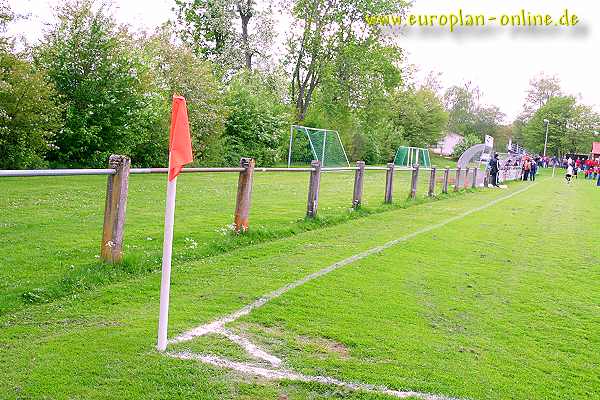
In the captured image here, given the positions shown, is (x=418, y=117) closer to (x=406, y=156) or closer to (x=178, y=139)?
(x=406, y=156)

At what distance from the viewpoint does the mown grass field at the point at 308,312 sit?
12.7ft

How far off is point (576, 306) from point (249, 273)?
3523 millimetres

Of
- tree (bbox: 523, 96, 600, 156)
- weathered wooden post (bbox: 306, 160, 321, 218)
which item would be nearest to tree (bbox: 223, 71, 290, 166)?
weathered wooden post (bbox: 306, 160, 321, 218)

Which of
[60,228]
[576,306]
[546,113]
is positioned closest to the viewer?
[576,306]

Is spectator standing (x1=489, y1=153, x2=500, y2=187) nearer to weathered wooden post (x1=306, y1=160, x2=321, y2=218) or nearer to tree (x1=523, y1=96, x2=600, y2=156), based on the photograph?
weathered wooden post (x1=306, y1=160, x2=321, y2=218)

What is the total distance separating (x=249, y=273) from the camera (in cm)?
688

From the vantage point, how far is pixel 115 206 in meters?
6.29

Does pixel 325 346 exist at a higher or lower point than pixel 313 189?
lower

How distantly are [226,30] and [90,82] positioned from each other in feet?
71.7

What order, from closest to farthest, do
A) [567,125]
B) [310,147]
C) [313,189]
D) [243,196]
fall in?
[243,196] < [313,189] < [310,147] < [567,125]

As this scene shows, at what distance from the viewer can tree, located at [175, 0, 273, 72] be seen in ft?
136

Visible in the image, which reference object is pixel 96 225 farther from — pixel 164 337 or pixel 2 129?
pixel 2 129

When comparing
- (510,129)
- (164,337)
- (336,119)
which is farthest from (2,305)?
(510,129)

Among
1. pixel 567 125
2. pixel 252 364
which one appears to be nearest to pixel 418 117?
pixel 567 125
